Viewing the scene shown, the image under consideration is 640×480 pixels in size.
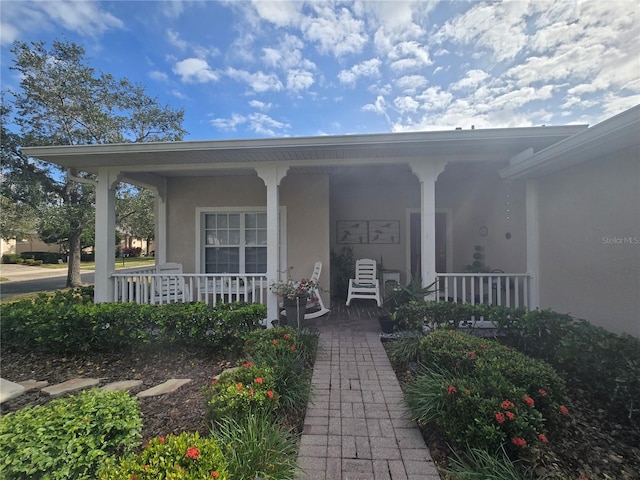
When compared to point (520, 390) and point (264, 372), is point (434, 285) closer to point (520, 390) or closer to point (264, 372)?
point (520, 390)

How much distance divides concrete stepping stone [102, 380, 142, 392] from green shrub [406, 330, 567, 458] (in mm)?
2732

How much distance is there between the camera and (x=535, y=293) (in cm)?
A: 443

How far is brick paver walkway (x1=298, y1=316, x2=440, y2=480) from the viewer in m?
1.87

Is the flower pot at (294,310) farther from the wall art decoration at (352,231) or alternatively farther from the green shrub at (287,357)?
the wall art decoration at (352,231)

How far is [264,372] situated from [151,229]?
1244cm

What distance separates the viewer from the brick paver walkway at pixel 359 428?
6.12 feet

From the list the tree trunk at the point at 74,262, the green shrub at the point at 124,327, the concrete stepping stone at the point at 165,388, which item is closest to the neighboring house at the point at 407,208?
the green shrub at the point at 124,327

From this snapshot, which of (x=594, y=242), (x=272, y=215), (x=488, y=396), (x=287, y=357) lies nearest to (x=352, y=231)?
(x=272, y=215)

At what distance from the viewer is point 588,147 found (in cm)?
300

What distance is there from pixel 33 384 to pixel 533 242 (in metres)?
6.59

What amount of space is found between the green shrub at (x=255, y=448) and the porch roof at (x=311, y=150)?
3361 mm

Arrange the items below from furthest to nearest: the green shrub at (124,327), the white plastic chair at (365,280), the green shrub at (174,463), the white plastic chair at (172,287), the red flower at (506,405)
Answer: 1. the white plastic chair at (365,280)
2. the white plastic chair at (172,287)
3. the green shrub at (124,327)
4. the red flower at (506,405)
5. the green shrub at (174,463)

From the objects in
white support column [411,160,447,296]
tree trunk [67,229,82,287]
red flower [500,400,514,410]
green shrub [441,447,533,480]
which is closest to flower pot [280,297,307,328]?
white support column [411,160,447,296]

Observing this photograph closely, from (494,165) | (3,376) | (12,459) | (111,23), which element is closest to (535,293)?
(494,165)
